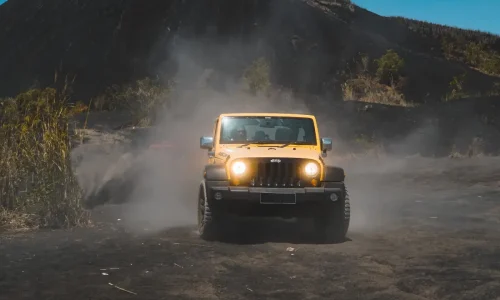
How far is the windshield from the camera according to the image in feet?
33.5

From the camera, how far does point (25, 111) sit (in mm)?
11344

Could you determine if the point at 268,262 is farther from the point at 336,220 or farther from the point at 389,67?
the point at 389,67

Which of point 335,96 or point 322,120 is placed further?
point 335,96

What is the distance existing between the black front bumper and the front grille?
160mm

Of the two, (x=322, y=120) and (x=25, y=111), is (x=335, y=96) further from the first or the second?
(x=25, y=111)

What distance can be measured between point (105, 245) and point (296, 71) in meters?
29.5

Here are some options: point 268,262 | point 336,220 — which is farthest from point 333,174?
point 268,262

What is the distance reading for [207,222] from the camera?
29.7ft

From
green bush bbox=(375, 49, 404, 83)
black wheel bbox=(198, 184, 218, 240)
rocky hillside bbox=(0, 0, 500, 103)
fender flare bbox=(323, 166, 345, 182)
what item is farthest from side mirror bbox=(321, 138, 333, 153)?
green bush bbox=(375, 49, 404, 83)

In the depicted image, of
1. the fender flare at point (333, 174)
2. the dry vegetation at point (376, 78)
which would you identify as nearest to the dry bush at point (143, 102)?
the dry vegetation at point (376, 78)

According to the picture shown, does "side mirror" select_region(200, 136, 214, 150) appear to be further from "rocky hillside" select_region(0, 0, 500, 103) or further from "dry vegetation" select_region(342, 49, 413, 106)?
"rocky hillside" select_region(0, 0, 500, 103)

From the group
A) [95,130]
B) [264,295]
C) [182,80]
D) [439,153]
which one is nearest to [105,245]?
[264,295]

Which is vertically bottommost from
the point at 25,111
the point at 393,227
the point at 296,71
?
the point at 393,227

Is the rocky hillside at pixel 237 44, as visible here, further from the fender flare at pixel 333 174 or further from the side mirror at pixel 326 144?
the fender flare at pixel 333 174
